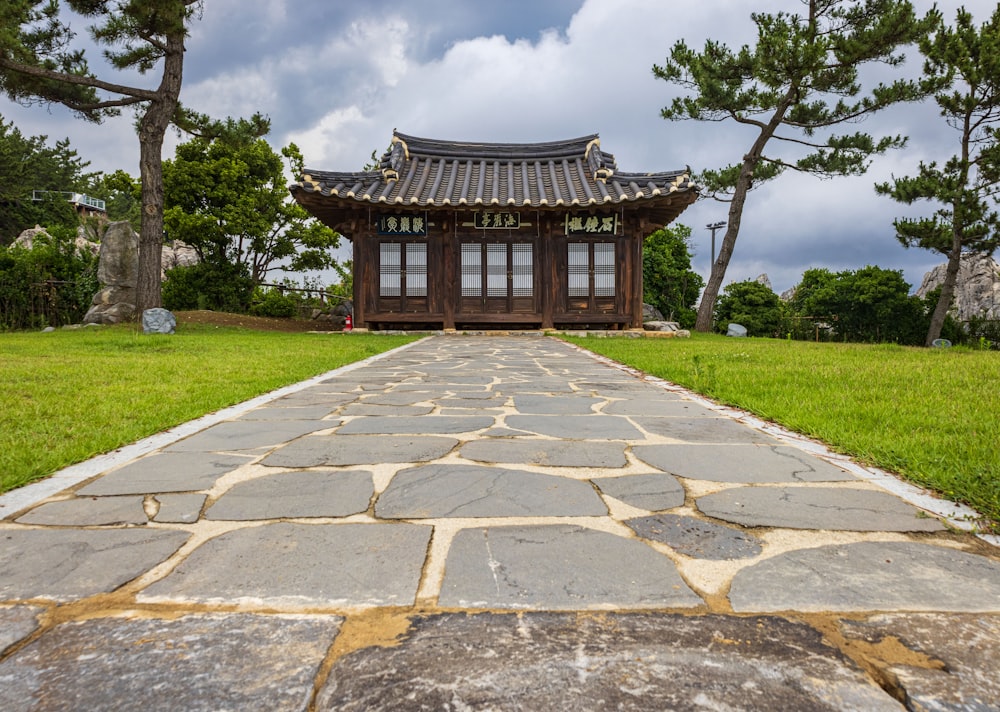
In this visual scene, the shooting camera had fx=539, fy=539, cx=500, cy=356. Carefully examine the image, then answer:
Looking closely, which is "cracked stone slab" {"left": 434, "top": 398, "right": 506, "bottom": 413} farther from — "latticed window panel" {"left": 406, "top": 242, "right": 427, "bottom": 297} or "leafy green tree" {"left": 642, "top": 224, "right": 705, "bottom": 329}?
"leafy green tree" {"left": 642, "top": 224, "right": 705, "bottom": 329}

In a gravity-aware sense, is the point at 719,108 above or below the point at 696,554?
above

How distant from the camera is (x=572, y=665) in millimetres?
1025

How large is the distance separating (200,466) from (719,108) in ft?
55.6

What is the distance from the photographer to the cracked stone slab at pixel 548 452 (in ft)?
7.95

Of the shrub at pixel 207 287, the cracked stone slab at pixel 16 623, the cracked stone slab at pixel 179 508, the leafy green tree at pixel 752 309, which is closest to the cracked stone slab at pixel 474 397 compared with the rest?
the cracked stone slab at pixel 179 508

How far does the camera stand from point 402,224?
1384cm

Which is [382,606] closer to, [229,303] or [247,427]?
[247,427]

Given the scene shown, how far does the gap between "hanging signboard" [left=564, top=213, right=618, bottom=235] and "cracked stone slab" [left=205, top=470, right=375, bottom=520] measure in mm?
12503

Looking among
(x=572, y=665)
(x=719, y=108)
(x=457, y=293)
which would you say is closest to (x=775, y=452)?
(x=572, y=665)

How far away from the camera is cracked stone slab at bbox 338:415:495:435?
3.02 metres

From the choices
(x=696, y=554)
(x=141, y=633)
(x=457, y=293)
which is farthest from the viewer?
(x=457, y=293)

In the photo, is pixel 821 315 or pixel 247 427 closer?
pixel 247 427

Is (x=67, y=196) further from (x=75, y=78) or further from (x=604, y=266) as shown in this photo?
(x=604, y=266)

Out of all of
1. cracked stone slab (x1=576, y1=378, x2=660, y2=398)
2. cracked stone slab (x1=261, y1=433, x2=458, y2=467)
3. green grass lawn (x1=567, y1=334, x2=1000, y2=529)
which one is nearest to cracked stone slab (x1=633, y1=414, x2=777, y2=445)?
green grass lawn (x1=567, y1=334, x2=1000, y2=529)
